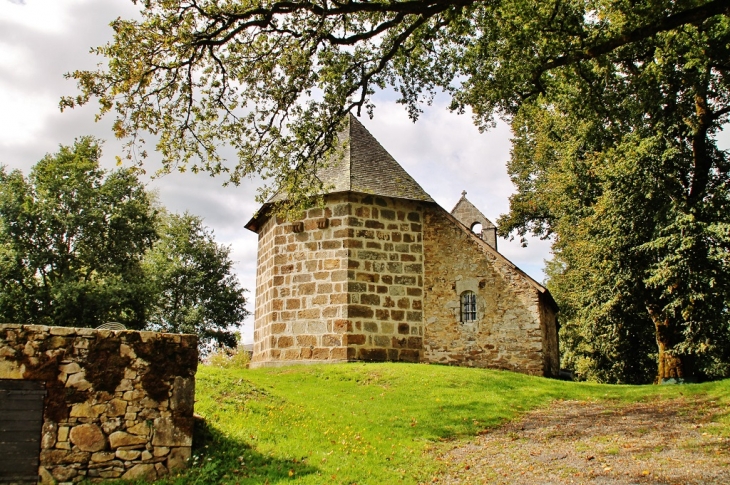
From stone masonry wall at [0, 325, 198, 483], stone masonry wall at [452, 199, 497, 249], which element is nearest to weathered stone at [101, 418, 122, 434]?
stone masonry wall at [0, 325, 198, 483]

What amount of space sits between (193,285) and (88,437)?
32372 millimetres

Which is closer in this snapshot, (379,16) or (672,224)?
(379,16)

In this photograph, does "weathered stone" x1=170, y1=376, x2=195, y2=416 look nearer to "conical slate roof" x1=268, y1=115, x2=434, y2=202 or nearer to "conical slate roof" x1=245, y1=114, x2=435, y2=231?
"conical slate roof" x1=245, y1=114, x2=435, y2=231

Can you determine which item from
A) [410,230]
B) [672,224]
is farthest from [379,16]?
[672,224]

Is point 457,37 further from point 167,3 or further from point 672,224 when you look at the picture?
point 672,224

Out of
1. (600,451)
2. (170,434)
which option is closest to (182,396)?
(170,434)

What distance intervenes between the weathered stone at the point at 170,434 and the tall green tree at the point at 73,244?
21927mm

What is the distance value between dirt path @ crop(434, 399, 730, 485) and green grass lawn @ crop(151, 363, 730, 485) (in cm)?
54

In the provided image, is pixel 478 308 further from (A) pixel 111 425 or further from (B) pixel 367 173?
(A) pixel 111 425

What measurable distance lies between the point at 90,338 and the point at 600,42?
11.8m

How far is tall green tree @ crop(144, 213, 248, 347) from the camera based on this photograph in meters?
Result: 37.5

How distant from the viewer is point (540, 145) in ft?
91.3

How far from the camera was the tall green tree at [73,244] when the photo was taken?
2719cm

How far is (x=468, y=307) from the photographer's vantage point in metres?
17.7
